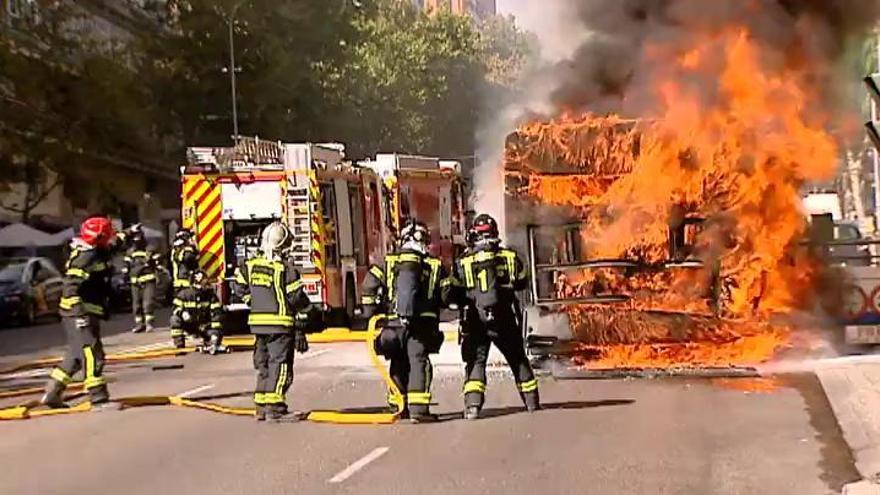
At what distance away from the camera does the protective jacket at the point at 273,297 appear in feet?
35.5

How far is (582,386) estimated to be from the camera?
12.6 m

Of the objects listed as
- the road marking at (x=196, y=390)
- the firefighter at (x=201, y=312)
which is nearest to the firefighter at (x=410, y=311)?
the road marking at (x=196, y=390)

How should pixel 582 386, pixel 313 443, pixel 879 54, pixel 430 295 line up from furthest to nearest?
pixel 879 54, pixel 582 386, pixel 430 295, pixel 313 443

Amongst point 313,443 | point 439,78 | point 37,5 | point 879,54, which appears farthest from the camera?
point 439,78

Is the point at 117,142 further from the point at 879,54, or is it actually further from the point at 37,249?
the point at 879,54

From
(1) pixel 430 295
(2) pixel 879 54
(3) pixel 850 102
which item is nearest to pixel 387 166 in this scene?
(2) pixel 879 54

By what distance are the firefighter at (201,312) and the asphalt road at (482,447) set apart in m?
4.51

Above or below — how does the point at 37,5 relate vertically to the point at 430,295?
above

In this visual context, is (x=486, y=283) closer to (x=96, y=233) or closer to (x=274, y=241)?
(x=274, y=241)

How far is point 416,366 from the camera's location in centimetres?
1063

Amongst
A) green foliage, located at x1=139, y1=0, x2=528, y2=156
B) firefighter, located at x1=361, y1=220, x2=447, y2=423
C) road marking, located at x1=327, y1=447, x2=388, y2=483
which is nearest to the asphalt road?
road marking, located at x1=327, y1=447, x2=388, y2=483

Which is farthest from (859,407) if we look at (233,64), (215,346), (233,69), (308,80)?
(308,80)

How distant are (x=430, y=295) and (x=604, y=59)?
17.2ft

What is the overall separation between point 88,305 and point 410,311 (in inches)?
127
